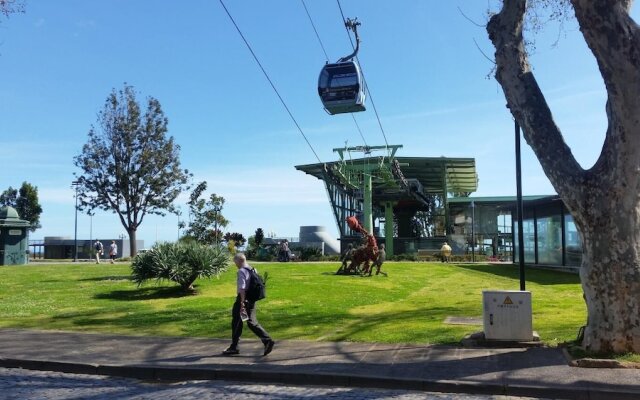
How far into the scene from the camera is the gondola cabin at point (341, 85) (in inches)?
739

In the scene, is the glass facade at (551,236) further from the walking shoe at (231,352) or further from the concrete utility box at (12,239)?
the concrete utility box at (12,239)

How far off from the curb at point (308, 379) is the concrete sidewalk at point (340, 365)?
0.5 inches

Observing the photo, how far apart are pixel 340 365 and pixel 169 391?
2.47 metres

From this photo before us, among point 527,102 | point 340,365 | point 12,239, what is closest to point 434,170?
point 12,239

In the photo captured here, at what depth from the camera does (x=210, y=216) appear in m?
58.2

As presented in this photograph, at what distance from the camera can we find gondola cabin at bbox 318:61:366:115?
1878 centimetres

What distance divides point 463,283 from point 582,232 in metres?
14.0

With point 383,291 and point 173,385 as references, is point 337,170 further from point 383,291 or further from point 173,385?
point 173,385

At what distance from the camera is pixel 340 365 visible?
877 centimetres

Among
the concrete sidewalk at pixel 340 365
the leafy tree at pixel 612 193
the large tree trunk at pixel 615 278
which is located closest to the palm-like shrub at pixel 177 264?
the concrete sidewalk at pixel 340 365

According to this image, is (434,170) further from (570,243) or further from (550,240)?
(570,243)

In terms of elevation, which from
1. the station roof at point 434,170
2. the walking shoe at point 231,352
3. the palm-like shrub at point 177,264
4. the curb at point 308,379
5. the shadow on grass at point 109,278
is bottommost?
the curb at point 308,379

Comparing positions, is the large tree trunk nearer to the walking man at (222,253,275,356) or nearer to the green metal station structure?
the walking man at (222,253,275,356)

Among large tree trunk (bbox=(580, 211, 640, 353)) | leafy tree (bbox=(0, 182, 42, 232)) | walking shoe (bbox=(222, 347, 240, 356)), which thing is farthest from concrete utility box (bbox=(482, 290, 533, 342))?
leafy tree (bbox=(0, 182, 42, 232))
